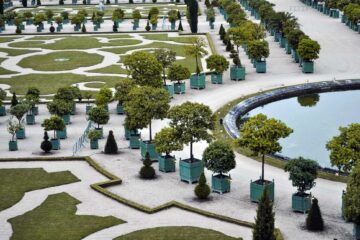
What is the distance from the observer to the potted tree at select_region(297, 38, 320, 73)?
63469 millimetres

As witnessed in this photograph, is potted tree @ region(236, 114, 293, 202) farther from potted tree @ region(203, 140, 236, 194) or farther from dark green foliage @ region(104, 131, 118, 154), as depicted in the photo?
dark green foliage @ region(104, 131, 118, 154)

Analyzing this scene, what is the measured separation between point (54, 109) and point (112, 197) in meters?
15.7

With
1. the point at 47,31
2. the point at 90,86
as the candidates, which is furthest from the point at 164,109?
the point at 47,31

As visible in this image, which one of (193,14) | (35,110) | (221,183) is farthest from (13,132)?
(193,14)

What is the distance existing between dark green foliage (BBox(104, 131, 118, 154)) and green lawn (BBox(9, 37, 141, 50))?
41.5 metres

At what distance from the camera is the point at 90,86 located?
6253 centimetres

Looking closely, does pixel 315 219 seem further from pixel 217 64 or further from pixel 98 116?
pixel 217 64

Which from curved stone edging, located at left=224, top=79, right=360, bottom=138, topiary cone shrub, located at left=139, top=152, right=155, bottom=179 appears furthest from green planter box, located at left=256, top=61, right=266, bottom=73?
topiary cone shrub, located at left=139, top=152, right=155, bottom=179

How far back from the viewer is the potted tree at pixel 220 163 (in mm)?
36219

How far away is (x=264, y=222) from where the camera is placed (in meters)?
27.9

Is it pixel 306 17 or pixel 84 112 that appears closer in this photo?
pixel 84 112

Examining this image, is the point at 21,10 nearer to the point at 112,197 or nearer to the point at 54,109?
the point at 54,109

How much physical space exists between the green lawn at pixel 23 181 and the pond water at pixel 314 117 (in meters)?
14.7

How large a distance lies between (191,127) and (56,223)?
998 cm
